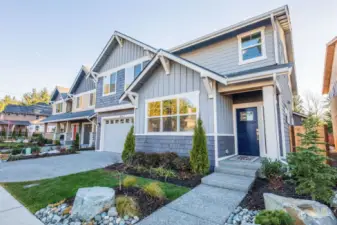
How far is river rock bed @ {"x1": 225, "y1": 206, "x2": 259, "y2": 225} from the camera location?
3114 mm

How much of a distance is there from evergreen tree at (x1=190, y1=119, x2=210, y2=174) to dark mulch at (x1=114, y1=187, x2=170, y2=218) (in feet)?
7.11

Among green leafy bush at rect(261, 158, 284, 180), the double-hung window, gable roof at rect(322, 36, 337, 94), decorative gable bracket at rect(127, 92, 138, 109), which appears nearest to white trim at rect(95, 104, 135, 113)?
decorative gable bracket at rect(127, 92, 138, 109)

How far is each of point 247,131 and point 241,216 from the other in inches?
188

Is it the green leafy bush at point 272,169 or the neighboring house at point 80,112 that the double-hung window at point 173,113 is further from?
the neighboring house at point 80,112

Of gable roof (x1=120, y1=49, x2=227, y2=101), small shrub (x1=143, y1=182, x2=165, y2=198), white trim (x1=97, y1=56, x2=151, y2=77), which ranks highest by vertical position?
white trim (x1=97, y1=56, x2=151, y2=77)

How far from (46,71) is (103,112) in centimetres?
1047

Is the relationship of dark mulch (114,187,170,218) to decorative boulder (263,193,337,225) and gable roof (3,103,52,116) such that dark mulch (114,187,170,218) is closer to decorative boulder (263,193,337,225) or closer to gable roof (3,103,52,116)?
decorative boulder (263,193,337,225)

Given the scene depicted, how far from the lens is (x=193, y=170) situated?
5977 millimetres

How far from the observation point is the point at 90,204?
331 centimetres

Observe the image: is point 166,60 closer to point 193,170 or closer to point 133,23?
point 193,170

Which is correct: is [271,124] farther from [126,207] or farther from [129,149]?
[129,149]

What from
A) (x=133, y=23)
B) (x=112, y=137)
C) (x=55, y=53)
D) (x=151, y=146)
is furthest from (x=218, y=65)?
(x=55, y=53)

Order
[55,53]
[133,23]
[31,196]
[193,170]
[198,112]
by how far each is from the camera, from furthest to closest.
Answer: [55,53] → [133,23] → [198,112] → [193,170] → [31,196]

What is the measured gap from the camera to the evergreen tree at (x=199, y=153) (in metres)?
5.88
